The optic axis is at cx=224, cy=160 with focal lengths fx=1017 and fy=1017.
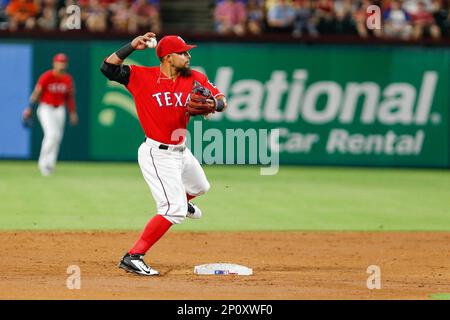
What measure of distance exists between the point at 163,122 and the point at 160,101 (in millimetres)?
199

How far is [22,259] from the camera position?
10.7 meters

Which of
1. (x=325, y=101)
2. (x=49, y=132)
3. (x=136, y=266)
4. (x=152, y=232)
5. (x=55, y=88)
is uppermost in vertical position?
(x=55, y=88)

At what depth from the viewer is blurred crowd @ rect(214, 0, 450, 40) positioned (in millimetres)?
23250

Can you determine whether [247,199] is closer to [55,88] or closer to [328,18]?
[55,88]

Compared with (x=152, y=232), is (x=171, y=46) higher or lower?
higher

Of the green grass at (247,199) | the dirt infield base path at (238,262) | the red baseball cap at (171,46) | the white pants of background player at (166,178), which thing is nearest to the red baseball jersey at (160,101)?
the white pants of background player at (166,178)

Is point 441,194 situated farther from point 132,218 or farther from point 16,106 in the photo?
→ point 16,106

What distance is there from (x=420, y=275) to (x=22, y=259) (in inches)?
161

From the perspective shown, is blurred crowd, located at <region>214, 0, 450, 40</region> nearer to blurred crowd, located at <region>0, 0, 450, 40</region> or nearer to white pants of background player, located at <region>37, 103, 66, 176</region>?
blurred crowd, located at <region>0, 0, 450, 40</region>

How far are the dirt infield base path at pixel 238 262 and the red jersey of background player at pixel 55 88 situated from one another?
743 centimetres

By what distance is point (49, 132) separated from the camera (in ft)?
64.6

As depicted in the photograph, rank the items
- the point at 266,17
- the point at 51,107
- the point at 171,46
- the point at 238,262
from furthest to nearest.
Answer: the point at 266,17 < the point at 51,107 < the point at 238,262 < the point at 171,46

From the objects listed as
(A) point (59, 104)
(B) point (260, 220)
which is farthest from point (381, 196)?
(A) point (59, 104)

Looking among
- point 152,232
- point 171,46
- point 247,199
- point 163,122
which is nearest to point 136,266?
point 152,232
